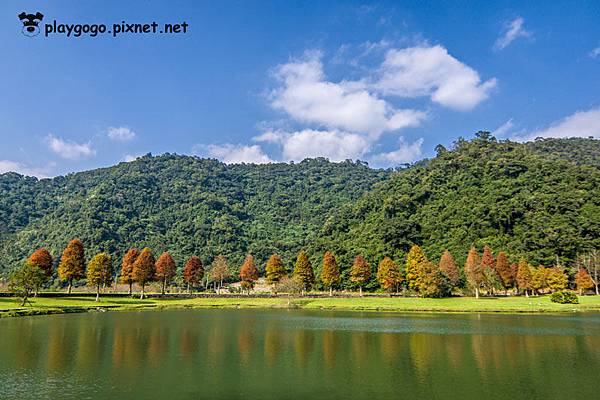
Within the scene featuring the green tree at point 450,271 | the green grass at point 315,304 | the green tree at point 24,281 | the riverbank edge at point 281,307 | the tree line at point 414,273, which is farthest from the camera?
the green tree at point 450,271

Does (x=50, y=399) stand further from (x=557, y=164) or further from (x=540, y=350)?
(x=557, y=164)

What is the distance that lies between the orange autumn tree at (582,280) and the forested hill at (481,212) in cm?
961

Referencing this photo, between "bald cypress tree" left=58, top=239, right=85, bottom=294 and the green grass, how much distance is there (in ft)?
17.2

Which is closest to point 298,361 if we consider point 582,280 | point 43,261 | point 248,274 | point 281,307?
point 281,307

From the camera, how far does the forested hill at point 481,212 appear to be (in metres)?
98.8

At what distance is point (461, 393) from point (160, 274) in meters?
82.6

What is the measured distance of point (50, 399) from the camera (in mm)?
19250

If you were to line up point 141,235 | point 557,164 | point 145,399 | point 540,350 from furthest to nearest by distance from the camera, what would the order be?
point 141,235
point 557,164
point 540,350
point 145,399

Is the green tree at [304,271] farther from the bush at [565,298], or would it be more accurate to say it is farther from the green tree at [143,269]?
the bush at [565,298]

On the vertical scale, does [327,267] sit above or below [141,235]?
below

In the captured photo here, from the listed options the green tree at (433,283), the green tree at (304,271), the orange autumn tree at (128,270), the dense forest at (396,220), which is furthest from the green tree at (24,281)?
the dense forest at (396,220)

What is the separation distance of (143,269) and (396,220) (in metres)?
68.5

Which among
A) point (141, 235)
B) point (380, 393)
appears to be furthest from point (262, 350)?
point (141, 235)

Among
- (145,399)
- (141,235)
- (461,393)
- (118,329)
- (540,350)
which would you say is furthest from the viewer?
(141,235)
